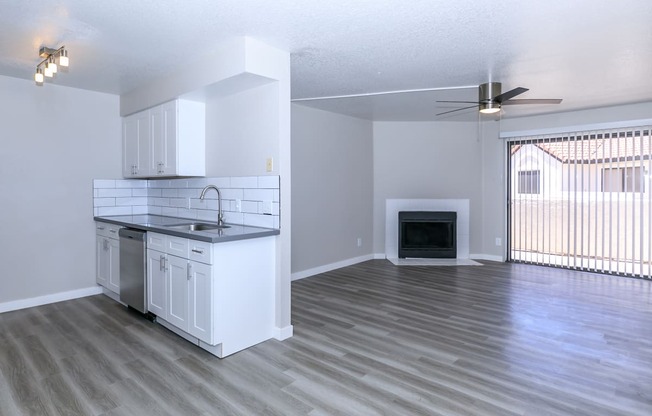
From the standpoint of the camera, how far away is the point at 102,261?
4.25m

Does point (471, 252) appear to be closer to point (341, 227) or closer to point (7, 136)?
point (341, 227)

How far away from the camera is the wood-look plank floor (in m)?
2.18

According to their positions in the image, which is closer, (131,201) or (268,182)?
(268,182)

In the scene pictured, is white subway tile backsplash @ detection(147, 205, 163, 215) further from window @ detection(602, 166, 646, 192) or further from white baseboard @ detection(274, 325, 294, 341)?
window @ detection(602, 166, 646, 192)

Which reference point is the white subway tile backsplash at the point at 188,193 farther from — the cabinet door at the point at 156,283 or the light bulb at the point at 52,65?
the light bulb at the point at 52,65

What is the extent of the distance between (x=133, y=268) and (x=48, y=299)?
126 cm

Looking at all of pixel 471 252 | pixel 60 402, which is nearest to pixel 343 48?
pixel 60 402

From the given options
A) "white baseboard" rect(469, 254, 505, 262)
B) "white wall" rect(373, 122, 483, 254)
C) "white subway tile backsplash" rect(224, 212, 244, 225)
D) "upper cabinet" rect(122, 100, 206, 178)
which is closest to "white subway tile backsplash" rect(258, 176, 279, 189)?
"white subway tile backsplash" rect(224, 212, 244, 225)

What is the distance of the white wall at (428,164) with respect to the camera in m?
6.45

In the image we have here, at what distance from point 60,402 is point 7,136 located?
2.92 metres

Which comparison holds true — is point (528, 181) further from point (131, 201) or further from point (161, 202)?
point (131, 201)

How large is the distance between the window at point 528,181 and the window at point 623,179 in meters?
0.86

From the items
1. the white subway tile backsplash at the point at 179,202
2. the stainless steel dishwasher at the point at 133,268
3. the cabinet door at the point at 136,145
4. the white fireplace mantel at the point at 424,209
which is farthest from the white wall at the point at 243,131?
the white fireplace mantel at the point at 424,209

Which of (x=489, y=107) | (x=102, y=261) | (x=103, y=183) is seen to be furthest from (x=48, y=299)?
(x=489, y=107)
